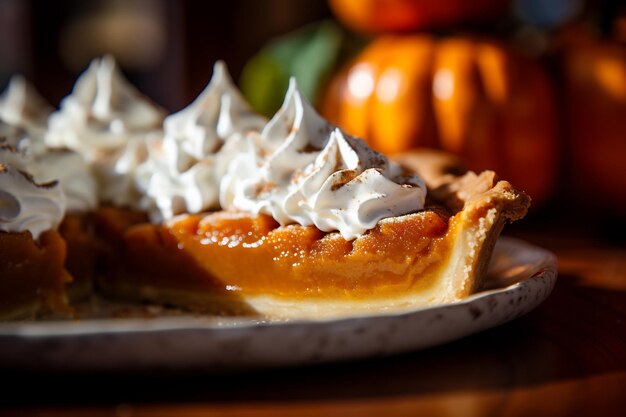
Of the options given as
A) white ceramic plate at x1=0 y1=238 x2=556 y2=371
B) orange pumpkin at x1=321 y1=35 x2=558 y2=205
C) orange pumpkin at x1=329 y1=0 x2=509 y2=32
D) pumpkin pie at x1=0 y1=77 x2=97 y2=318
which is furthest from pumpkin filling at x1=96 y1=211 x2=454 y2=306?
orange pumpkin at x1=329 y1=0 x2=509 y2=32

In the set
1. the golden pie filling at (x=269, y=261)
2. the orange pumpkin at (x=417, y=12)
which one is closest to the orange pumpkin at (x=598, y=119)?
the orange pumpkin at (x=417, y=12)

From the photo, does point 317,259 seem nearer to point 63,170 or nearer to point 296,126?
point 296,126

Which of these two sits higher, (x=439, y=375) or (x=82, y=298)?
(x=439, y=375)

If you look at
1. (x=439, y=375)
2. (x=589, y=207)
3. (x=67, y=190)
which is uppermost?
(x=67, y=190)

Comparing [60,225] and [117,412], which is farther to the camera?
[60,225]

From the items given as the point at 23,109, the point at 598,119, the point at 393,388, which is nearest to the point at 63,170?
the point at 23,109

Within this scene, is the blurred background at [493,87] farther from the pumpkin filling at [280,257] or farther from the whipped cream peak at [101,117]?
the pumpkin filling at [280,257]

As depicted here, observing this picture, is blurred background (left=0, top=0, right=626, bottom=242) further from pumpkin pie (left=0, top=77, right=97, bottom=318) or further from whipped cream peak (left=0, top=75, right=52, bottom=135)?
pumpkin pie (left=0, top=77, right=97, bottom=318)

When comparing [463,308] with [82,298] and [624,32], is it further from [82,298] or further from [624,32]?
[624,32]

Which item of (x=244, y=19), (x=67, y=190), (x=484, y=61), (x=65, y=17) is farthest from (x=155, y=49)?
(x=67, y=190)
